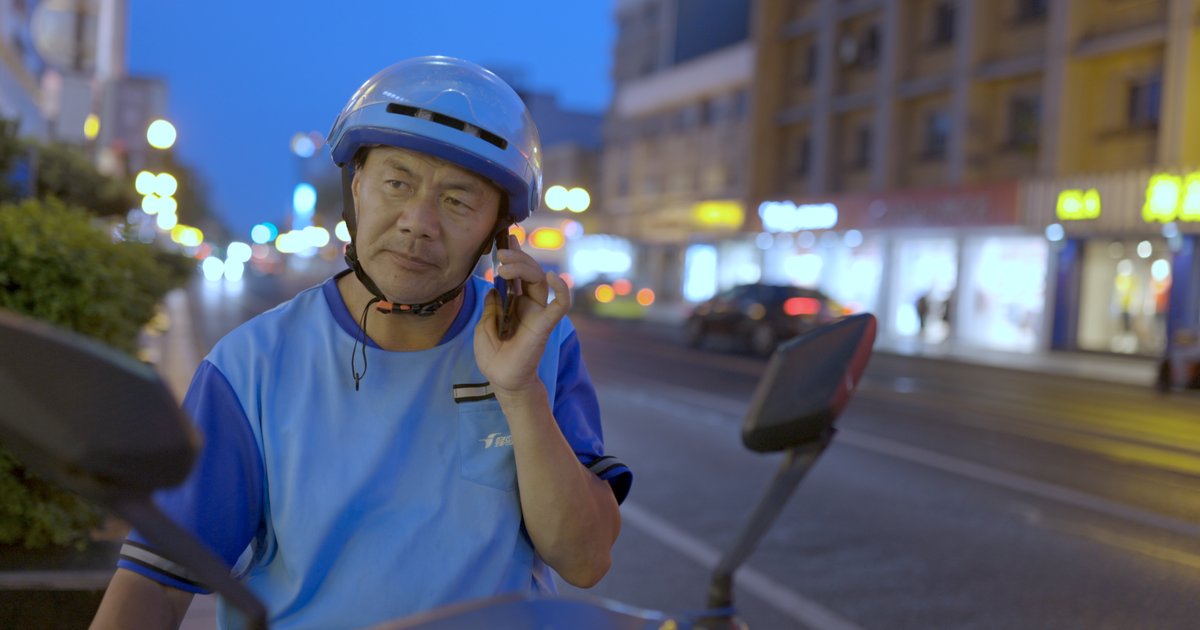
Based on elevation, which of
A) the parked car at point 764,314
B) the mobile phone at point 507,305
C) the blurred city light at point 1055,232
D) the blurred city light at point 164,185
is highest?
the blurred city light at point 1055,232

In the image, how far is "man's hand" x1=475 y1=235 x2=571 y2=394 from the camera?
6.31ft

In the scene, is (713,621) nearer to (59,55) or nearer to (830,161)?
(59,55)

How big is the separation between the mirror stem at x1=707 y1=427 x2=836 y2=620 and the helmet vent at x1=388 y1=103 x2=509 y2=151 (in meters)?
0.81

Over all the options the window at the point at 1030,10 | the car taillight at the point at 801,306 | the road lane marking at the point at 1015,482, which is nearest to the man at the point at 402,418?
the road lane marking at the point at 1015,482

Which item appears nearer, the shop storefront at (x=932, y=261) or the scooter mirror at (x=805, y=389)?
the scooter mirror at (x=805, y=389)

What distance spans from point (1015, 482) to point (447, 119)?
803 cm

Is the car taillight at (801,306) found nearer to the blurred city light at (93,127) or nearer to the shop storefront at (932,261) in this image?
the shop storefront at (932,261)

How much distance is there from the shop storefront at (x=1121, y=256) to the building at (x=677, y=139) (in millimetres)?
15473

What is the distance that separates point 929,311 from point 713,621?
32770 millimetres

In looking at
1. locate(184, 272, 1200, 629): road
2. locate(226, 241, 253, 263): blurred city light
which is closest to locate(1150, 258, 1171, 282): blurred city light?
locate(184, 272, 1200, 629): road

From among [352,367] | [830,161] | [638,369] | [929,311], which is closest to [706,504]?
[352,367]

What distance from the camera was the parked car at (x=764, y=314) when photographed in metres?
23.4

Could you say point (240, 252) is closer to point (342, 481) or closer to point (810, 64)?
point (810, 64)

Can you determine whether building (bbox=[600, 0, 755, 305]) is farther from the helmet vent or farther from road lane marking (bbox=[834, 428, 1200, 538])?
the helmet vent
